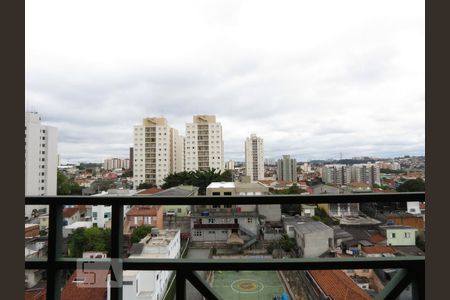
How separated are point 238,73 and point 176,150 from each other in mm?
1490

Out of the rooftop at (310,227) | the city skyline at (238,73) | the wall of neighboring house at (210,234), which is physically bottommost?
the wall of neighboring house at (210,234)

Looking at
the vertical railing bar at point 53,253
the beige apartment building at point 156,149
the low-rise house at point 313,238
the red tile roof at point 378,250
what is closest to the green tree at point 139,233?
the vertical railing bar at point 53,253

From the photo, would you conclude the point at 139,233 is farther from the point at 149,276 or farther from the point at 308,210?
the point at 308,210

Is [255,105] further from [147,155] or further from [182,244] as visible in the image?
[182,244]

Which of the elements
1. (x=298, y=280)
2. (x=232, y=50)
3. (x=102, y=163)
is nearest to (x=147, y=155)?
(x=102, y=163)

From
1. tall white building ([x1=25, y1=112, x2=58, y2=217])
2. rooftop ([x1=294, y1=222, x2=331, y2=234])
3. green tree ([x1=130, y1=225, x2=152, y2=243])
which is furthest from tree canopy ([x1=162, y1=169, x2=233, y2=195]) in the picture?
tall white building ([x1=25, y1=112, x2=58, y2=217])

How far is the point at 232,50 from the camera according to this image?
3.03 metres

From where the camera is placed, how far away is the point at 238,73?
11.8ft

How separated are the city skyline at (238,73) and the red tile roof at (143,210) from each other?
101 centimetres

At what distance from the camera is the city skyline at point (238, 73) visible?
6.86 ft

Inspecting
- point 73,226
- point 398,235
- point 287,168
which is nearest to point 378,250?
point 398,235

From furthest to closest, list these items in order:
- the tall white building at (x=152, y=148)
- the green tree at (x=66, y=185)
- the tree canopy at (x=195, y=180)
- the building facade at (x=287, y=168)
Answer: the tall white building at (x=152, y=148) → the building facade at (x=287, y=168) → the tree canopy at (x=195, y=180) → the green tree at (x=66, y=185)

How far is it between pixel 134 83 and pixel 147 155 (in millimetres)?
1108

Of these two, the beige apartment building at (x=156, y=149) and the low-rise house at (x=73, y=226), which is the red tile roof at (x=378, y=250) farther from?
the beige apartment building at (x=156, y=149)
